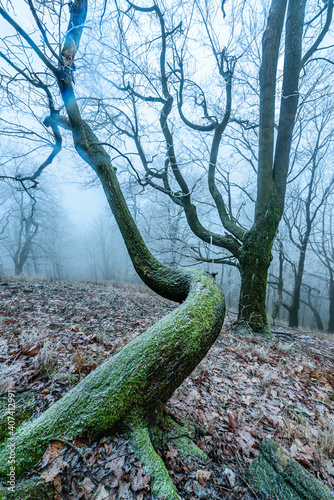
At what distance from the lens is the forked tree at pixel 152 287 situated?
53.4 inches

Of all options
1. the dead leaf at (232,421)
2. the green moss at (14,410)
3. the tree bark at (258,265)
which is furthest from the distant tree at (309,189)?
the green moss at (14,410)

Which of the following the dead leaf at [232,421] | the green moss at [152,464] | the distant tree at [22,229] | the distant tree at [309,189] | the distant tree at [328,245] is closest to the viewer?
the green moss at [152,464]

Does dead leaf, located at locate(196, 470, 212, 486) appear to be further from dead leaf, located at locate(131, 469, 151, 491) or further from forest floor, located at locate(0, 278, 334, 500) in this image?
dead leaf, located at locate(131, 469, 151, 491)

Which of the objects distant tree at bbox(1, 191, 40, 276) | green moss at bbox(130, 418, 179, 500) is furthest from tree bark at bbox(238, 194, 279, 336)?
distant tree at bbox(1, 191, 40, 276)

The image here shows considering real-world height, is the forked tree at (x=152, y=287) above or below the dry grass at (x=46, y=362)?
above

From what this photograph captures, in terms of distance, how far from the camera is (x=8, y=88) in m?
3.14

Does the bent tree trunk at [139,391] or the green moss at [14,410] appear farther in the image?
the green moss at [14,410]

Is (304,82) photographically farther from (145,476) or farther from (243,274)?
(145,476)

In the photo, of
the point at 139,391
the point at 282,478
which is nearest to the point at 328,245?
the point at 282,478

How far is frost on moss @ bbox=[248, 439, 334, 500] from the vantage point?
4.06ft

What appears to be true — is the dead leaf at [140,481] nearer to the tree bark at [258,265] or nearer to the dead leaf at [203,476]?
the dead leaf at [203,476]

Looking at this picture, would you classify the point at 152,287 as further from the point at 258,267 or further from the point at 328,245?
the point at 328,245

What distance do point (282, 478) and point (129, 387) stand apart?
1.20 metres

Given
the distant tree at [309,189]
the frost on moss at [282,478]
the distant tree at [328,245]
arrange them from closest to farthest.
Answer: the frost on moss at [282,478], the distant tree at [309,189], the distant tree at [328,245]
